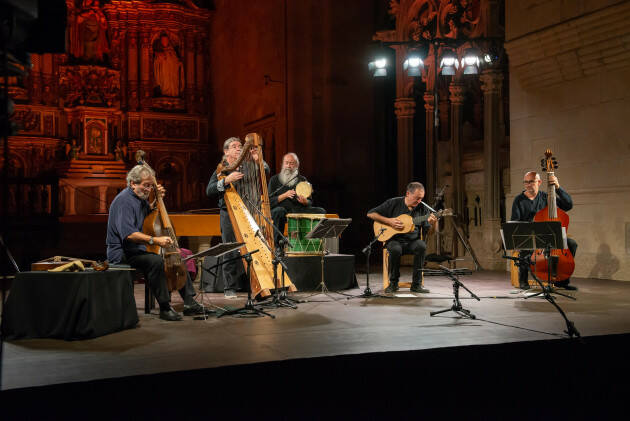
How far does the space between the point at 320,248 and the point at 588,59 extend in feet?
15.4

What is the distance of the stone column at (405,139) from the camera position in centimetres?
1345

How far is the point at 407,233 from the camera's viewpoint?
26.2 feet

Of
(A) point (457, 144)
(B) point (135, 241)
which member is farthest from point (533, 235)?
(A) point (457, 144)

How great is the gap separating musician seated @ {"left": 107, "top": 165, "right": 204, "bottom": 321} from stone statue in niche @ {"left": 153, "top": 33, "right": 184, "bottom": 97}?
12910mm

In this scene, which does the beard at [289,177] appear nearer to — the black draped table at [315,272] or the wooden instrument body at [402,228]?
the black draped table at [315,272]

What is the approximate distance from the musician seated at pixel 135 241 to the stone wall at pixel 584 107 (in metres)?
6.19

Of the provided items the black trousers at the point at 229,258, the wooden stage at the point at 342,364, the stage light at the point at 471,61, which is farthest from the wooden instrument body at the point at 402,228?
the stage light at the point at 471,61

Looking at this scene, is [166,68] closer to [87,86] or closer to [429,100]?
[87,86]

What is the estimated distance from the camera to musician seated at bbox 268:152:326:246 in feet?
27.0

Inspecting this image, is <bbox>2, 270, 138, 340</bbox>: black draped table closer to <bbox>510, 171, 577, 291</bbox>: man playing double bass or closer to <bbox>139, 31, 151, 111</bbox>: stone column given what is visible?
<bbox>510, 171, 577, 291</bbox>: man playing double bass

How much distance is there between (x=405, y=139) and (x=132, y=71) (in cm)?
831

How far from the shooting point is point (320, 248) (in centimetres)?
826

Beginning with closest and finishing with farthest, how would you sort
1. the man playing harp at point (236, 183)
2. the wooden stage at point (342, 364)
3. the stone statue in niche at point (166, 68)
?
1. the wooden stage at point (342, 364)
2. the man playing harp at point (236, 183)
3. the stone statue in niche at point (166, 68)

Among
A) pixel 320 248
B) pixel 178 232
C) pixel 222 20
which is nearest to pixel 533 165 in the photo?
pixel 320 248
